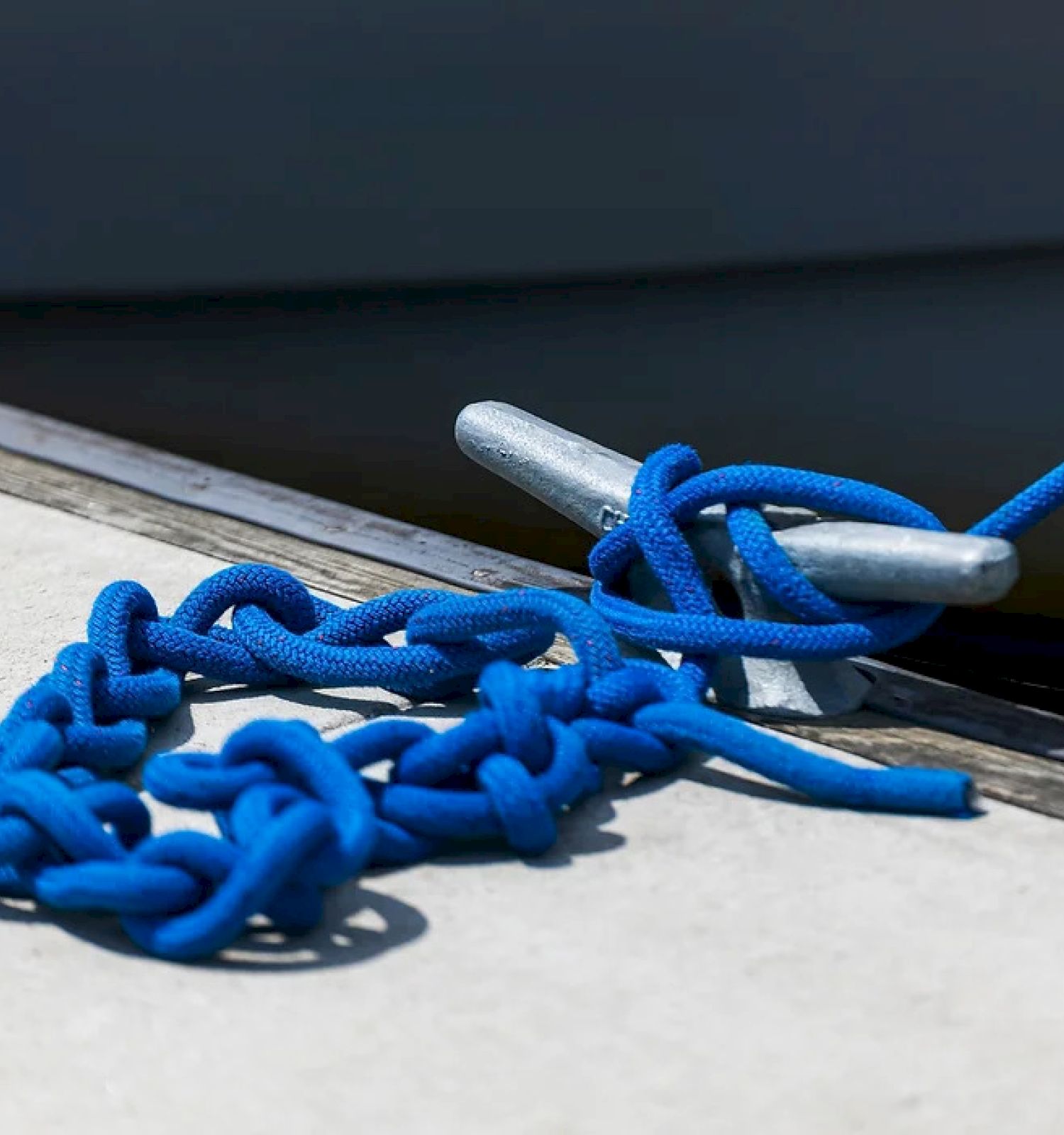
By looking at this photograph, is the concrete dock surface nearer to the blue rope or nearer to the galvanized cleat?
the blue rope

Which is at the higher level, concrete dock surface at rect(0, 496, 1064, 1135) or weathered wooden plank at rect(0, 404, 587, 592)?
weathered wooden plank at rect(0, 404, 587, 592)

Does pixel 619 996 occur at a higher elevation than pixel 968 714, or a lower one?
lower

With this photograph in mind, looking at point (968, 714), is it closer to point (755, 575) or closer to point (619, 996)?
point (755, 575)

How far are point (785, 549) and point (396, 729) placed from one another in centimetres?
37

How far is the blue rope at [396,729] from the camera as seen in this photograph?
95cm

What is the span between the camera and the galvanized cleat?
1.16 m

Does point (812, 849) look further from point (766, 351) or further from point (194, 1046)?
point (766, 351)

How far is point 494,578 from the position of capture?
166cm

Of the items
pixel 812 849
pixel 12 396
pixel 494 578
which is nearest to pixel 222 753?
pixel 812 849

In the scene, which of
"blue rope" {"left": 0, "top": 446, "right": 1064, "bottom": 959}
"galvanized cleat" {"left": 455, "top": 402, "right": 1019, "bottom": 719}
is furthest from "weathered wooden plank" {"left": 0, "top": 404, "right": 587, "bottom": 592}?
"blue rope" {"left": 0, "top": 446, "right": 1064, "bottom": 959}

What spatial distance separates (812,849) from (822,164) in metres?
1.53

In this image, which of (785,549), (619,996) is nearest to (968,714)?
(785,549)

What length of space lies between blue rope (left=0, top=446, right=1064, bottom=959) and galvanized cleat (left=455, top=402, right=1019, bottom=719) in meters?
0.03

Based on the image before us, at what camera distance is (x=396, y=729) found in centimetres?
107
